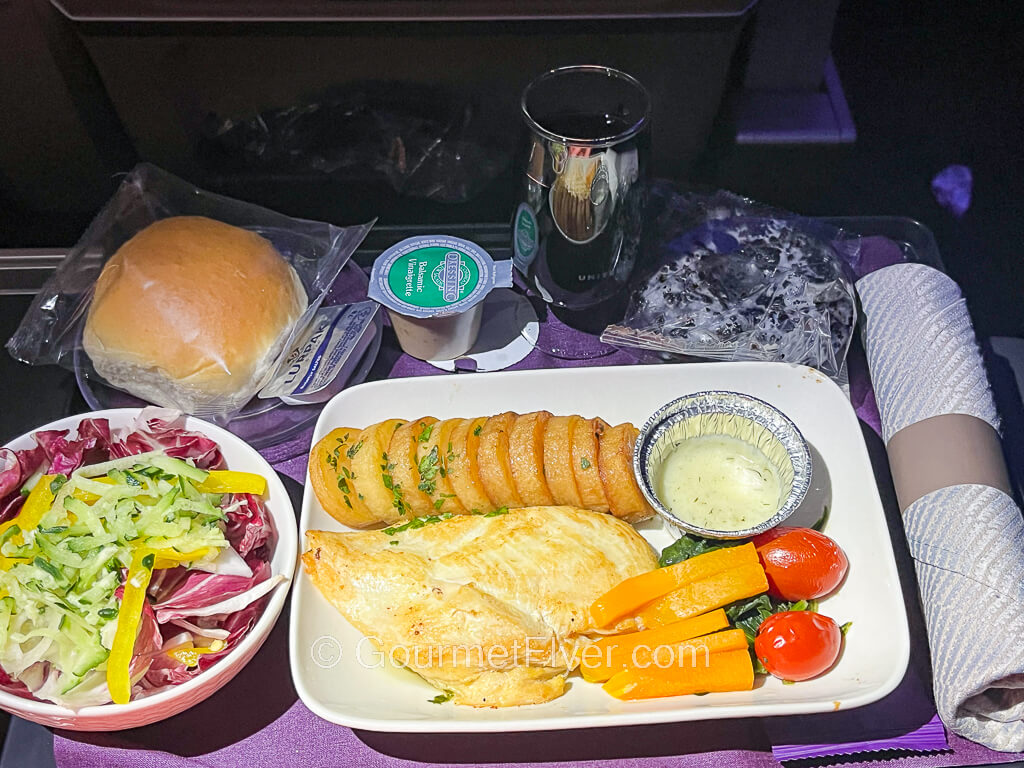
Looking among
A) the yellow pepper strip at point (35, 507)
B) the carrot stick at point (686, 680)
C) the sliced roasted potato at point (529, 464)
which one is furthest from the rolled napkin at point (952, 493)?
the yellow pepper strip at point (35, 507)

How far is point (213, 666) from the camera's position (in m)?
1.74

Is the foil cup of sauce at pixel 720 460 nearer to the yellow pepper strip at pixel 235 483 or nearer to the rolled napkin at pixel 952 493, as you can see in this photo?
the rolled napkin at pixel 952 493

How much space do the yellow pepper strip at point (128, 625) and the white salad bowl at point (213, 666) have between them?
0.14 ft

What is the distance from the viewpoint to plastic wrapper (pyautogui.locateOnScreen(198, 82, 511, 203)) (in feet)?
8.21

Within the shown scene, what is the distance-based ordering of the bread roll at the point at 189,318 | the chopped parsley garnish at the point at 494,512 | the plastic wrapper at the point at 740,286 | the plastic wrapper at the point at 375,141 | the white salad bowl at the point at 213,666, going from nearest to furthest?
the white salad bowl at the point at 213,666 < the chopped parsley garnish at the point at 494,512 < the bread roll at the point at 189,318 < the plastic wrapper at the point at 740,286 < the plastic wrapper at the point at 375,141

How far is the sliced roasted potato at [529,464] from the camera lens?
203 cm

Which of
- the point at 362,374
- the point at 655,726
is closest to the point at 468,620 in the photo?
the point at 655,726

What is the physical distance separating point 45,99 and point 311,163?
2.49ft

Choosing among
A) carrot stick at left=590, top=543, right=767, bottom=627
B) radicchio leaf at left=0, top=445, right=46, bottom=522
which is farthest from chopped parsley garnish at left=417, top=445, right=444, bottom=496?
radicchio leaf at left=0, top=445, right=46, bottom=522

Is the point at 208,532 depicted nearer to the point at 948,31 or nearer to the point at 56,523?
the point at 56,523

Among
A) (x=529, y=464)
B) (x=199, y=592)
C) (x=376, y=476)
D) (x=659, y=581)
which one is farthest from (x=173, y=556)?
(x=659, y=581)

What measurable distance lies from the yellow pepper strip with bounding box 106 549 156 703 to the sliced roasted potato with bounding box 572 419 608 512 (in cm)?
99

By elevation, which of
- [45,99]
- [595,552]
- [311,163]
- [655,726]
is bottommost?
[655,726]

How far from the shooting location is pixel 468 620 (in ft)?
5.91
